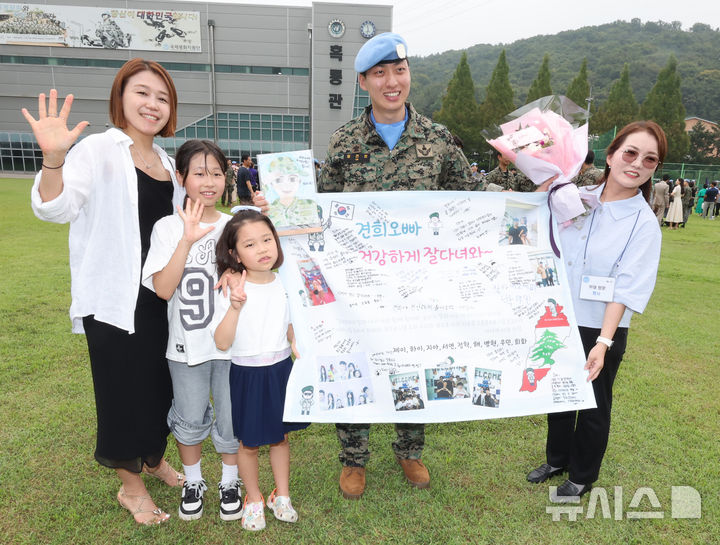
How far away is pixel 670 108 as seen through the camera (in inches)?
Result: 1816

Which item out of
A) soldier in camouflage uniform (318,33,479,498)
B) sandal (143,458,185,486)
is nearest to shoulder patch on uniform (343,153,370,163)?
soldier in camouflage uniform (318,33,479,498)

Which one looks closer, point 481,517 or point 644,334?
point 481,517

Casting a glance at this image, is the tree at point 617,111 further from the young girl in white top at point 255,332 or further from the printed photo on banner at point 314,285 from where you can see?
the young girl in white top at point 255,332

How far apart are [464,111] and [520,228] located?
51.3 meters

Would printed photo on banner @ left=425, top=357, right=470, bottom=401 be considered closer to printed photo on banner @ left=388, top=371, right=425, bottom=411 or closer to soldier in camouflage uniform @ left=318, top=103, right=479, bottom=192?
printed photo on banner @ left=388, top=371, right=425, bottom=411

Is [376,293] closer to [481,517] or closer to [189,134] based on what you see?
[481,517]

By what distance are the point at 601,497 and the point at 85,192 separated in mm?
3298

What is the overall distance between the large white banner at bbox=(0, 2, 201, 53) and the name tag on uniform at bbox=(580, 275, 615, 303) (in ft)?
151

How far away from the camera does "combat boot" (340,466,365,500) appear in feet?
9.41

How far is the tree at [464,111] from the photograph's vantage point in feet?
162

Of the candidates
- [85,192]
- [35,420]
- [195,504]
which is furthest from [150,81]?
[35,420]

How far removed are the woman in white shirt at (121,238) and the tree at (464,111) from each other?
49831 millimetres

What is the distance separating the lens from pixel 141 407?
96.7 inches

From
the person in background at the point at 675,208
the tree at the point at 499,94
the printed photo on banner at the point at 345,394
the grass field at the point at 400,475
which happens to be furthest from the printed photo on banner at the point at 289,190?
the tree at the point at 499,94
